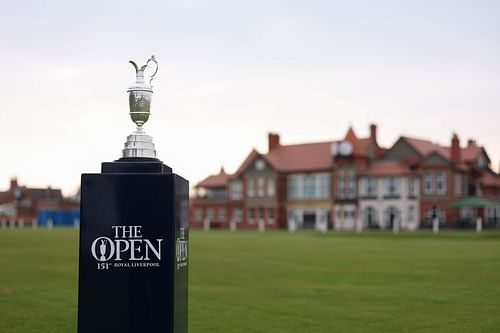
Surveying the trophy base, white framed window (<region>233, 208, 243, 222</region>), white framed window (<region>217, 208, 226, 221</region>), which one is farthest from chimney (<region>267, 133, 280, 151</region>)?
the trophy base

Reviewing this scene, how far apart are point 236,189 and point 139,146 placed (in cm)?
7543

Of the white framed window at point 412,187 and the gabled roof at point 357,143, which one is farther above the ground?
the gabled roof at point 357,143

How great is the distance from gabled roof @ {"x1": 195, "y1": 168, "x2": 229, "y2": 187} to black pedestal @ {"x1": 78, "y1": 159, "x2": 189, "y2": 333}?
79943mm

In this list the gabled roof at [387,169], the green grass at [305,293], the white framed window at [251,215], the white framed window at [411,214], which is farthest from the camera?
the white framed window at [251,215]

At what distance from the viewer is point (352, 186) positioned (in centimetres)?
7150

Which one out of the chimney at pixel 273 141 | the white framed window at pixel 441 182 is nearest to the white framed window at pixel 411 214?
the white framed window at pixel 441 182

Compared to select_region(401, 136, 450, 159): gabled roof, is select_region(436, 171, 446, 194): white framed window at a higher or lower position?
lower

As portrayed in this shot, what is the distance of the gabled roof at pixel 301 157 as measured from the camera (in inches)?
2955

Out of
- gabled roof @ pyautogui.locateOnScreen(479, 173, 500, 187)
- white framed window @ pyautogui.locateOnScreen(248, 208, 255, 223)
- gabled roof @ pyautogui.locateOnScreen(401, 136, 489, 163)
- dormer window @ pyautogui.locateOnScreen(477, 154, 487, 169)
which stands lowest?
white framed window @ pyautogui.locateOnScreen(248, 208, 255, 223)

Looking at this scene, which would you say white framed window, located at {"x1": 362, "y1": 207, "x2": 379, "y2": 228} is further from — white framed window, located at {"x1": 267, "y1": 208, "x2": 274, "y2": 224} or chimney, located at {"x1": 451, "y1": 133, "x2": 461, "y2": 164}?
white framed window, located at {"x1": 267, "y1": 208, "x2": 274, "y2": 224}

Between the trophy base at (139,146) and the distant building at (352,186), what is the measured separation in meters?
57.6

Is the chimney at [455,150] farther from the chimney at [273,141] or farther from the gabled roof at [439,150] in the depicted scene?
the chimney at [273,141]

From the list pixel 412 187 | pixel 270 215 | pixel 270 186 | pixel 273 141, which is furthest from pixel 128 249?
pixel 273 141

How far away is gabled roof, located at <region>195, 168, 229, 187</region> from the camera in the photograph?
3450 inches
